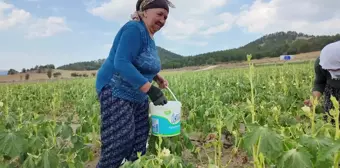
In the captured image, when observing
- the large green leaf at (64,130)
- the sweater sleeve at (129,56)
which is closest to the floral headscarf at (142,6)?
the sweater sleeve at (129,56)

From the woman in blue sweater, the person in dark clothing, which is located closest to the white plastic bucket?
the woman in blue sweater

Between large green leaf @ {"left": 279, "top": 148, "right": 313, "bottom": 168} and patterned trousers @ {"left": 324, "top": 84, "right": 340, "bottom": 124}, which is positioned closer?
large green leaf @ {"left": 279, "top": 148, "right": 313, "bottom": 168}

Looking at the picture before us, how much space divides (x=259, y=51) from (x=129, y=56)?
9121 cm

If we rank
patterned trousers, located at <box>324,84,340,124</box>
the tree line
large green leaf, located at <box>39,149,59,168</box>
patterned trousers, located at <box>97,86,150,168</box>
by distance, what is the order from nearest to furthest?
large green leaf, located at <box>39,149,59,168</box>
patterned trousers, located at <box>97,86,150,168</box>
patterned trousers, located at <box>324,84,340,124</box>
the tree line

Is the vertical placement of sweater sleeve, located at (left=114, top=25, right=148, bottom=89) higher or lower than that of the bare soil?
higher

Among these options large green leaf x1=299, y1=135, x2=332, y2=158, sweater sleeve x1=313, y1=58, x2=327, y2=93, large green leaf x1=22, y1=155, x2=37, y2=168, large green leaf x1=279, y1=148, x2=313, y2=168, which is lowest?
large green leaf x1=22, y1=155, x2=37, y2=168

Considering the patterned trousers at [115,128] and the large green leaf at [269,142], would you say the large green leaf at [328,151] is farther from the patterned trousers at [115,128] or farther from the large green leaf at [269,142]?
the patterned trousers at [115,128]

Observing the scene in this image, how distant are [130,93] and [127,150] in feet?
1.52

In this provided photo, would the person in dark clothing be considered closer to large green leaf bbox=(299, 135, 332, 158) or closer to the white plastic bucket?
the white plastic bucket

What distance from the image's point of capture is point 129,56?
254 cm

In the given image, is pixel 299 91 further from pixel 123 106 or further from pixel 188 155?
pixel 123 106

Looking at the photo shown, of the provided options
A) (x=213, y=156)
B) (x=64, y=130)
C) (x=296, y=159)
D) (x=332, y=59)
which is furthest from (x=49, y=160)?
(x=332, y=59)

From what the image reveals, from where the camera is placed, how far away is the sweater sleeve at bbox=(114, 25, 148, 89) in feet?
8.16

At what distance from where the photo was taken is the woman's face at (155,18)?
2.65 m
